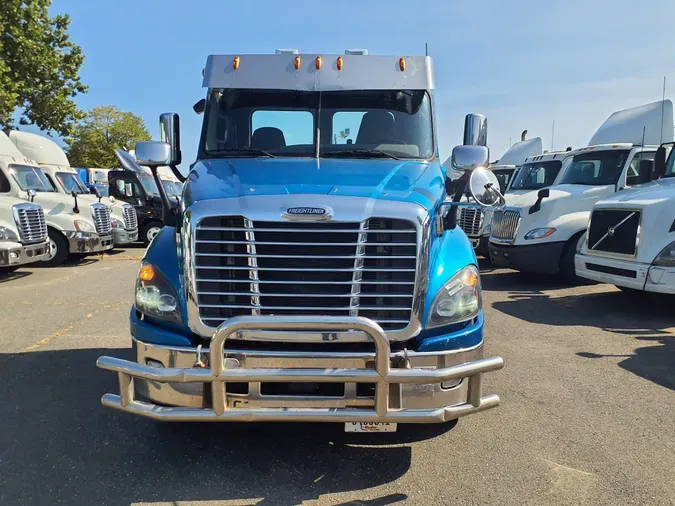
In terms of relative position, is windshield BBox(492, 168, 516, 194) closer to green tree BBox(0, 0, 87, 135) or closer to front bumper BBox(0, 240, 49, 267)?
front bumper BBox(0, 240, 49, 267)

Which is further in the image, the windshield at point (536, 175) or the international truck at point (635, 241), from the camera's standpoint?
the windshield at point (536, 175)

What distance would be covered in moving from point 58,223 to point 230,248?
1059cm

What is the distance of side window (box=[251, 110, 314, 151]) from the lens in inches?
170

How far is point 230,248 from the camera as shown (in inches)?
121

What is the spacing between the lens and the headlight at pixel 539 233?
30.0 feet

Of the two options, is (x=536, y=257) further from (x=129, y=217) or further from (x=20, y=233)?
(x=129, y=217)

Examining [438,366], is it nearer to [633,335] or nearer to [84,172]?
[633,335]

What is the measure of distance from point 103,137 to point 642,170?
49.7m

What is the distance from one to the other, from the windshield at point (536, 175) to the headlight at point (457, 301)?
348 inches

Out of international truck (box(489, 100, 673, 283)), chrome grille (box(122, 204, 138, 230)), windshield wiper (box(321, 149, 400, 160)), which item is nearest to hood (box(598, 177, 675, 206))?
international truck (box(489, 100, 673, 283))

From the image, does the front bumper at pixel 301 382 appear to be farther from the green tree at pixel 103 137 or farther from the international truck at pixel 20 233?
the green tree at pixel 103 137

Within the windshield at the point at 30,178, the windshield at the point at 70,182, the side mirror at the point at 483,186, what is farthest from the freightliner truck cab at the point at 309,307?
the windshield at the point at 70,182

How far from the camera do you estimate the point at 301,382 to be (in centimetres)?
279

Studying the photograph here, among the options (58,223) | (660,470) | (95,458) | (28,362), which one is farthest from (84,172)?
(660,470)
